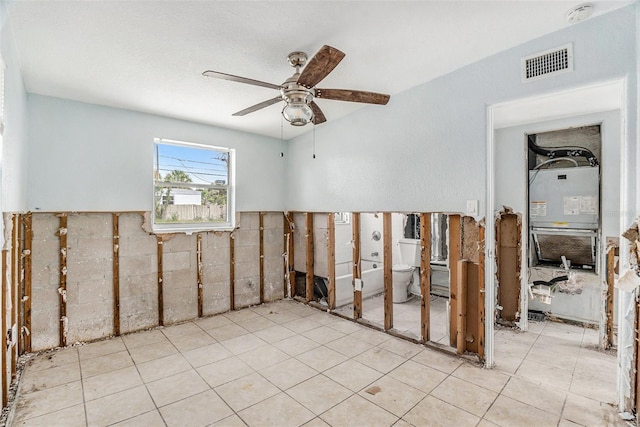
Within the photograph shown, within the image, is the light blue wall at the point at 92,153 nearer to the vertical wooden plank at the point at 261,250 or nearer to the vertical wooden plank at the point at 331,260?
the vertical wooden plank at the point at 261,250

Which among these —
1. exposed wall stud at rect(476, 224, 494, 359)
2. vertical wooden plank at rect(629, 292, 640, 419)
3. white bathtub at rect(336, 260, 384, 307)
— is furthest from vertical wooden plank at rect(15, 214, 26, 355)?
vertical wooden plank at rect(629, 292, 640, 419)

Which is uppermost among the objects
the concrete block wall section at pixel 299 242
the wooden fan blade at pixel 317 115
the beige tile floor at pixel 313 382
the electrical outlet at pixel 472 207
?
the wooden fan blade at pixel 317 115

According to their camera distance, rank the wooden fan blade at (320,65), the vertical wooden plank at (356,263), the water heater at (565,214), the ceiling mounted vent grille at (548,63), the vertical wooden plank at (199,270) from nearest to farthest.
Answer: the wooden fan blade at (320,65) < the ceiling mounted vent grille at (548,63) < the water heater at (565,214) < the vertical wooden plank at (356,263) < the vertical wooden plank at (199,270)

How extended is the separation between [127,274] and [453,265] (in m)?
3.83

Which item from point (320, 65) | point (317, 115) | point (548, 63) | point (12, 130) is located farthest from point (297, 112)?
point (12, 130)

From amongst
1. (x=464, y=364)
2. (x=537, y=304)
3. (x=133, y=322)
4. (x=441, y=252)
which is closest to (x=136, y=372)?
(x=133, y=322)

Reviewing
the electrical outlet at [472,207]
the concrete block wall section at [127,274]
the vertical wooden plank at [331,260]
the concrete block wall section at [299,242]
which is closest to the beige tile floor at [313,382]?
the concrete block wall section at [127,274]

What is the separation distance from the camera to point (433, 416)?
2.08 m

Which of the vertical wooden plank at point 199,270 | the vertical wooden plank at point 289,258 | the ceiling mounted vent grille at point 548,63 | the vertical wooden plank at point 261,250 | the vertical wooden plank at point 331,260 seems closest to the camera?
the ceiling mounted vent grille at point 548,63

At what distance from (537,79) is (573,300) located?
2869 mm

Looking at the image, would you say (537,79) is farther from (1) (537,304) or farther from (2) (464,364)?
(1) (537,304)

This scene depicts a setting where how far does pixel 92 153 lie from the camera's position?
348cm

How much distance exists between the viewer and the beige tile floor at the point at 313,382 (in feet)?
6.90

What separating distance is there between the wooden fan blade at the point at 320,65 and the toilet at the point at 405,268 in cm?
341
